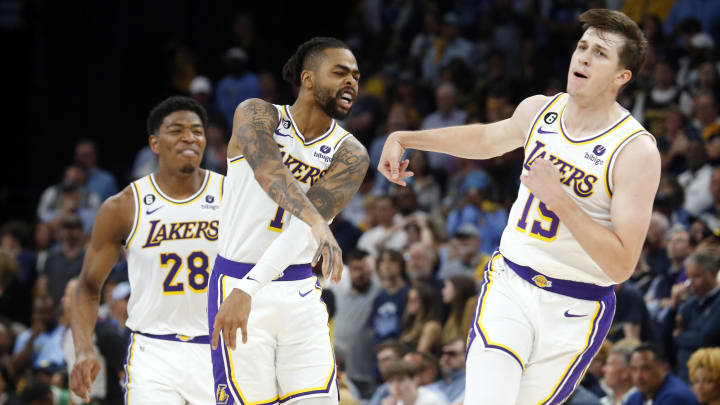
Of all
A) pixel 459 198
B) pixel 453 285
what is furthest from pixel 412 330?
pixel 459 198

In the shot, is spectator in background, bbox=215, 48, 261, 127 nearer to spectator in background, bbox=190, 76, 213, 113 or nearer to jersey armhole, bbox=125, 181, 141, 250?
spectator in background, bbox=190, 76, 213, 113

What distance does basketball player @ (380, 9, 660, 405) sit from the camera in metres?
5.27


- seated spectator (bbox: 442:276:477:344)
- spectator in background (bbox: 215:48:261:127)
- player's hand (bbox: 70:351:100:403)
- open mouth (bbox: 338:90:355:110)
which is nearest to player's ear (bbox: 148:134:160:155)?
player's hand (bbox: 70:351:100:403)

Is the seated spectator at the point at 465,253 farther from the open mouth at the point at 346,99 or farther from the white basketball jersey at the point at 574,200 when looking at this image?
the white basketball jersey at the point at 574,200

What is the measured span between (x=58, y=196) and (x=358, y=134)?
14.9 feet

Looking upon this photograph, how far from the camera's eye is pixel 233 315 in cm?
536

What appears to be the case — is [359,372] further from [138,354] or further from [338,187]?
[338,187]

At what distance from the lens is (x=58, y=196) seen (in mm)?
15609

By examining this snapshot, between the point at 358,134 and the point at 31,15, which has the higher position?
the point at 31,15

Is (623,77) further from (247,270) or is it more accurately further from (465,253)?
(465,253)

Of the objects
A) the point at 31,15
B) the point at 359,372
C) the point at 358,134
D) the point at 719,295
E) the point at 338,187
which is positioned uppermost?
the point at 31,15

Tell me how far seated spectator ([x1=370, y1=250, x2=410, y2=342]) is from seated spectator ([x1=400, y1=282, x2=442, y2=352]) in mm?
252

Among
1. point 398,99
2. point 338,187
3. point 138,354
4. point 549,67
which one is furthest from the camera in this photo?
point 398,99

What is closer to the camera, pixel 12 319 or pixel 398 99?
pixel 12 319
